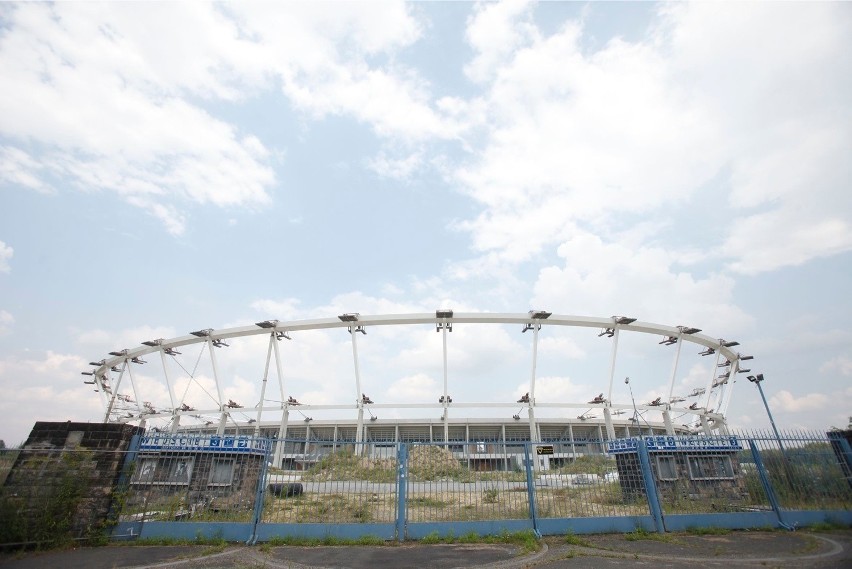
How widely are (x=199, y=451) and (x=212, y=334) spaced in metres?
30.4

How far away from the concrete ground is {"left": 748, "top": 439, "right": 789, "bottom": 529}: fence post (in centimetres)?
90

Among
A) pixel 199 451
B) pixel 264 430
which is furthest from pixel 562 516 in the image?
pixel 264 430

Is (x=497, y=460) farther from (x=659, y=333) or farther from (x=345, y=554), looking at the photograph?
(x=659, y=333)

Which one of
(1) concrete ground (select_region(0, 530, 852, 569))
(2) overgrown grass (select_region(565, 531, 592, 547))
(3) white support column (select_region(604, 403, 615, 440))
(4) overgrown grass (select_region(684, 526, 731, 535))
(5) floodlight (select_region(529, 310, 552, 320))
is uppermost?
(5) floodlight (select_region(529, 310, 552, 320))

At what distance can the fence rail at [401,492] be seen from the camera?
30.5 ft

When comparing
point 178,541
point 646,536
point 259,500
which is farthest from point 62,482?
point 646,536

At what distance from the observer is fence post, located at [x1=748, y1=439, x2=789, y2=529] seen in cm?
1062

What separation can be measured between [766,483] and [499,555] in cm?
780

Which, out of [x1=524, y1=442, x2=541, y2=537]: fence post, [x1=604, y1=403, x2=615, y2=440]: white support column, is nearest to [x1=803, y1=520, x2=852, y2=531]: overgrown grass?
[x1=524, y1=442, x2=541, y2=537]: fence post

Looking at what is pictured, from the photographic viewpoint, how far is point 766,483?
1073 cm

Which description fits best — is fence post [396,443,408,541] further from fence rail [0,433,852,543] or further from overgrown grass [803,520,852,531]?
overgrown grass [803,520,852,531]

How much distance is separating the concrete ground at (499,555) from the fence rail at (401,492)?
48 centimetres

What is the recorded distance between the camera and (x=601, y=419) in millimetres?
54500

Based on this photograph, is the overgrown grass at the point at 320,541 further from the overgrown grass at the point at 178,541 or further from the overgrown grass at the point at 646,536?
the overgrown grass at the point at 646,536
